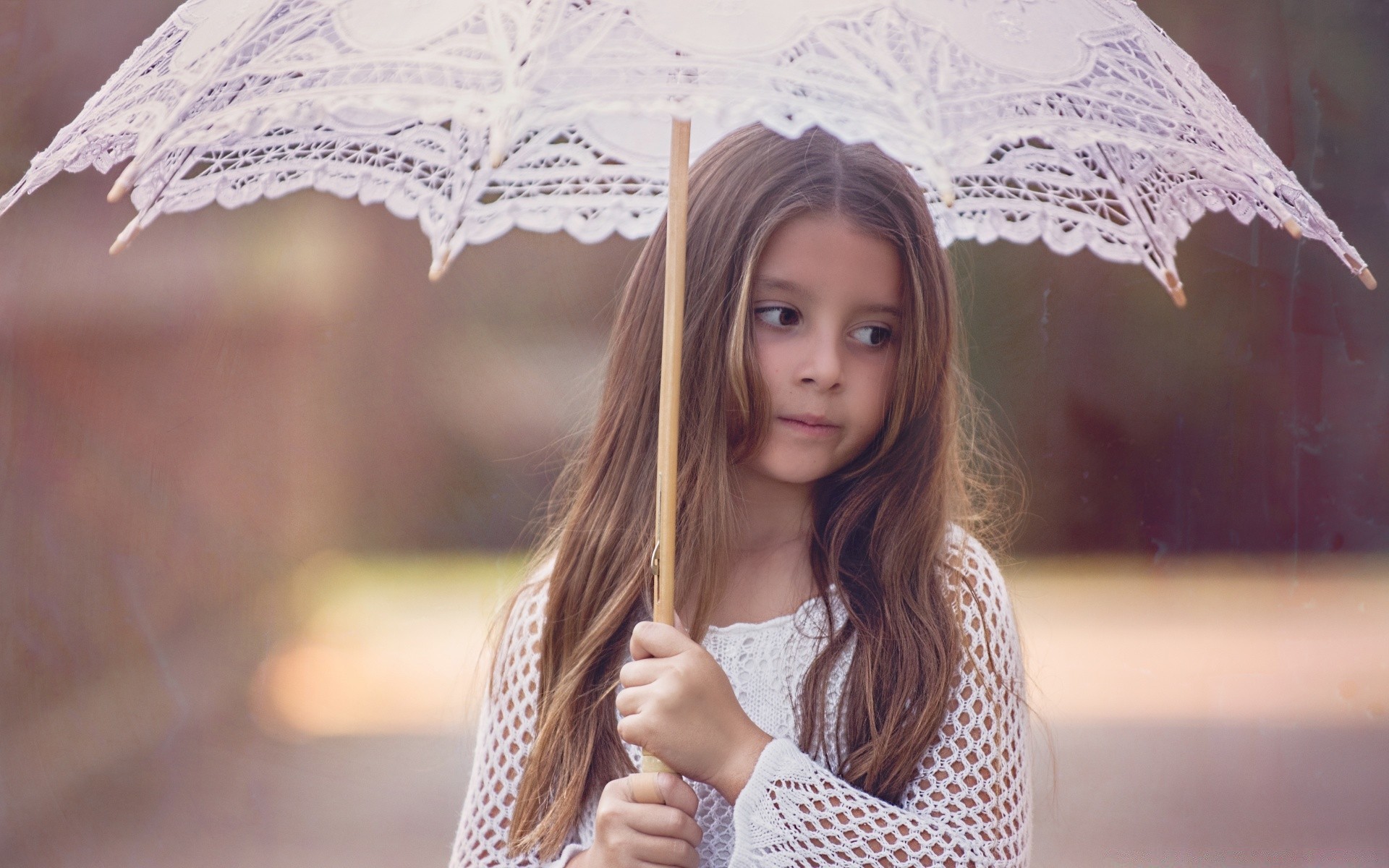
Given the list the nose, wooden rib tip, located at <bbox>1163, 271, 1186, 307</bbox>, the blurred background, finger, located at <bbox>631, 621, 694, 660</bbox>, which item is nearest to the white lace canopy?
wooden rib tip, located at <bbox>1163, 271, 1186, 307</bbox>

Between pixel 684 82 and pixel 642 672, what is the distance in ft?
1.30

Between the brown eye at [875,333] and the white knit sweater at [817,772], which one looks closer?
the white knit sweater at [817,772]

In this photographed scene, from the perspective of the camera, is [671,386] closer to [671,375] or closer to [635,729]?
[671,375]

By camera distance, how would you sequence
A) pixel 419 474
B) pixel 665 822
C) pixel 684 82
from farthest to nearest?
pixel 419 474 → pixel 665 822 → pixel 684 82

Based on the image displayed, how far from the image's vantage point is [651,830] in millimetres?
805

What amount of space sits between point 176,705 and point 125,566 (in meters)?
0.35

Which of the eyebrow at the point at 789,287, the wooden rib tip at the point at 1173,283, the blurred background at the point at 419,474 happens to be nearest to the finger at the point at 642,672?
the eyebrow at the point at 789,287

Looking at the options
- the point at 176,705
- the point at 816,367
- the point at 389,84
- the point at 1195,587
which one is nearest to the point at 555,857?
the point at 816,367

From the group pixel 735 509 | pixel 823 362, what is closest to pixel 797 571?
pixel 735 509

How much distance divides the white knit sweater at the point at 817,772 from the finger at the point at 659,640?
10 centimetres

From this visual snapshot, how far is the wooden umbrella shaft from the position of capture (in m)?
0.83

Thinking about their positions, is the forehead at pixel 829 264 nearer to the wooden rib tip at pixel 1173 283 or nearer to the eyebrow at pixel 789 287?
the eyebrow at pixel 789 287

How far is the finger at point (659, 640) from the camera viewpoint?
0.83m

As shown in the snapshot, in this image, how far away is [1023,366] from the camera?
2570mm
